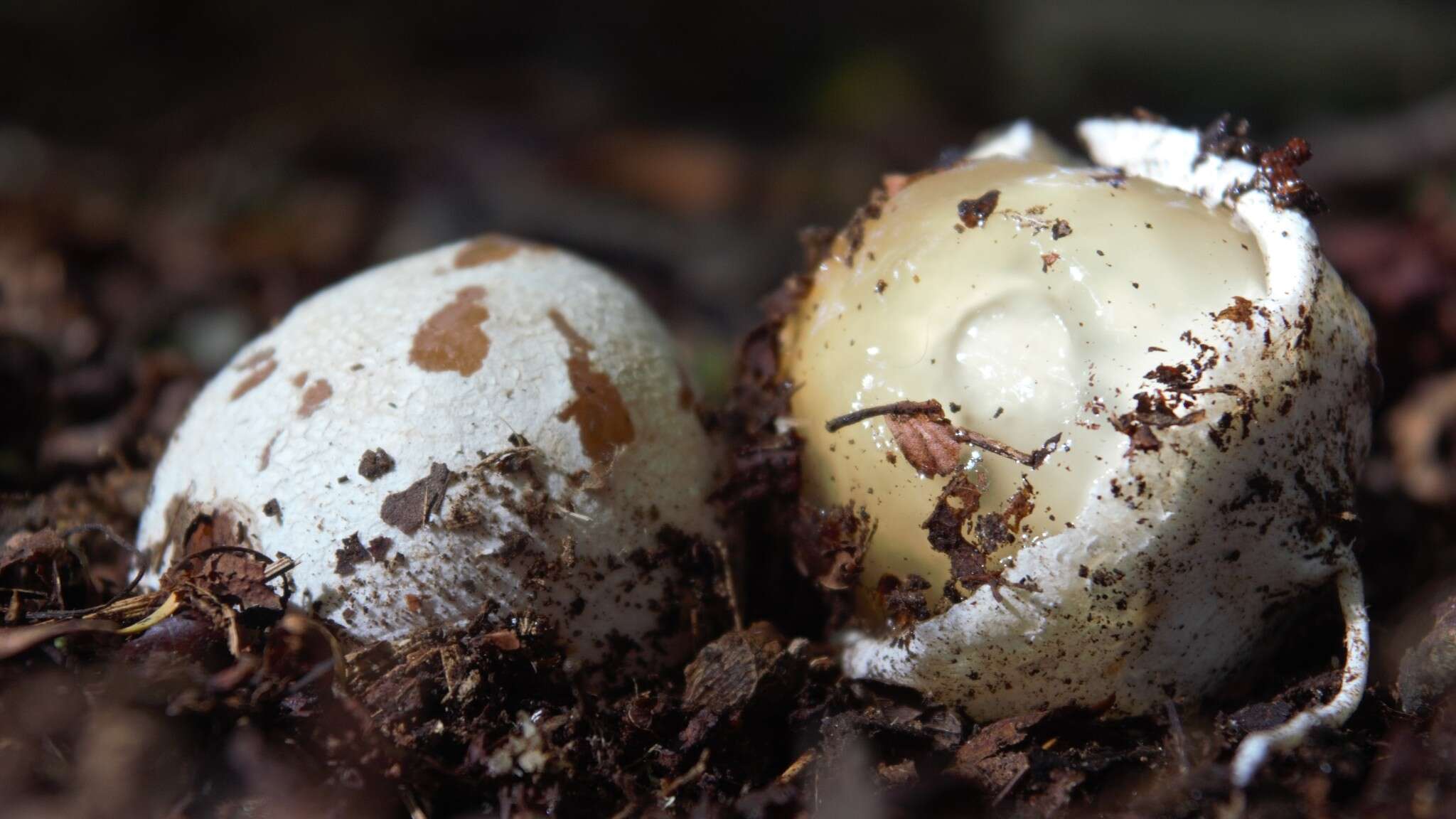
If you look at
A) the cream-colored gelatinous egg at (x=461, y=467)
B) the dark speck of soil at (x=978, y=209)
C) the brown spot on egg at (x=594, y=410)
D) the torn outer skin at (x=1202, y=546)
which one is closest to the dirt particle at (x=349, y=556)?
the cream-colored gelatinous egg at (x=461, y=467)

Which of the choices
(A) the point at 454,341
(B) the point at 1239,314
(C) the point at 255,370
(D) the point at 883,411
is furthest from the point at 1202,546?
(C) the point at 255,370

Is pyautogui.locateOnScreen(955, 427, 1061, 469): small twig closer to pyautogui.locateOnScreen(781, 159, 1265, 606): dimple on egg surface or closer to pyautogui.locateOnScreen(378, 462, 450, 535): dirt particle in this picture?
pyautogui.locateOnScreen(781, 159, 1265, 606): dimple on egg surface

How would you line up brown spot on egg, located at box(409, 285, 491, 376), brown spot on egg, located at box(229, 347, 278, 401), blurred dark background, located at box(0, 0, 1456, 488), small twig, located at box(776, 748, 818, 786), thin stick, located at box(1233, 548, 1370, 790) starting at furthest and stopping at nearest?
blurred dark background, located at box(0, 0, 1456, 488) < brown spot on egg, located at box(229, 347, 278, 401) < brown spot on egg, located at box(409, 285, 491, 376) < small twig, located at box(776, 748, 818, 786) < thin stick, located at box(1233, 548, 1370, 790)

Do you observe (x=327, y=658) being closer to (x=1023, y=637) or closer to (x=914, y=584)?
(x=914, y=584)

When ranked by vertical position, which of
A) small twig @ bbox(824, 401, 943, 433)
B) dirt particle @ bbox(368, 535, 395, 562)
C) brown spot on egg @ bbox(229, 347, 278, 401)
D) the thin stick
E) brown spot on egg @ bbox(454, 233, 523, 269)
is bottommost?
the thin stick

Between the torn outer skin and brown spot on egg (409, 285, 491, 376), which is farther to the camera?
brown spot on egg (409, 285, 491, 376)

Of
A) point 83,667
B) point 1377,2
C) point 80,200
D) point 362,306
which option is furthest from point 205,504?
point 1377,2

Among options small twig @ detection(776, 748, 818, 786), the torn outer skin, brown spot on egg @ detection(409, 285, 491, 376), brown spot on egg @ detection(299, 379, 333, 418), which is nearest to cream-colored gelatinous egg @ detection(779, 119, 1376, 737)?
the torn outer skin
